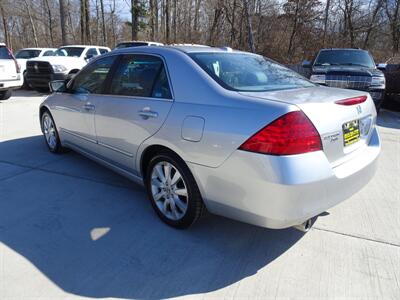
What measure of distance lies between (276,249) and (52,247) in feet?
6.05

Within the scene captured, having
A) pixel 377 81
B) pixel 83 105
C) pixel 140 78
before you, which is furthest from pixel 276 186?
pixel 377 81

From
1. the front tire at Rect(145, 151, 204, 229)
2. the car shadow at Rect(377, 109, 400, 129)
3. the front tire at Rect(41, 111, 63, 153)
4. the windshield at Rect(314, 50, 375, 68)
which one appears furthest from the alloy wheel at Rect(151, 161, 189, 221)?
the windshield at Rect(314, 50, 375, 68)

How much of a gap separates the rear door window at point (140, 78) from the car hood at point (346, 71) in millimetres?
5970

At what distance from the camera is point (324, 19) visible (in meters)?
24.2

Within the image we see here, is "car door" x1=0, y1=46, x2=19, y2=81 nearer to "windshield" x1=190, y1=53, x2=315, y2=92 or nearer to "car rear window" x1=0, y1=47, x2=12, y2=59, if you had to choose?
"car rear window" x1=0, y1=47, x2=12, y2=59

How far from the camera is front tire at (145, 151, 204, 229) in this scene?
2893 millimetres

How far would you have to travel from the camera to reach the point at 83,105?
4.19 metres

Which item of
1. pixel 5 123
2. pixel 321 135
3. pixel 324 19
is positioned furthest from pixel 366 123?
pixel 324 19

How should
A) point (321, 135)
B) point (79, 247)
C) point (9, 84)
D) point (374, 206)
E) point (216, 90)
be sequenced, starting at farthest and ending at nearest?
point (9, 84) → point (374, 206) → point (79, 247) → point (216, 90) → point (321, 135)

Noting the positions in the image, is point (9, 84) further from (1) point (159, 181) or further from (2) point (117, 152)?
(1) point (159, 181)

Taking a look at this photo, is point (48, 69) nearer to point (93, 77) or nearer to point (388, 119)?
point (93, 77)

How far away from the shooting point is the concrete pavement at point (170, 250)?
242 centimetres

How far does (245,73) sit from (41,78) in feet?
37.1

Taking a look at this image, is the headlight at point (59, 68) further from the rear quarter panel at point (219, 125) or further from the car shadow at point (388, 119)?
the rear quarter panel at point (219, 125)
